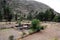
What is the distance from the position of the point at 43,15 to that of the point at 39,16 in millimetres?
1570

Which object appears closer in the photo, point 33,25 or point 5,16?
point 33,25

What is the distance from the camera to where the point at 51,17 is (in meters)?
43.1

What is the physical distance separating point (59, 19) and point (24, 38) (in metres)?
20.7

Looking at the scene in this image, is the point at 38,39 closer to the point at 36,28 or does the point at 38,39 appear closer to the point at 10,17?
the point at 36,28

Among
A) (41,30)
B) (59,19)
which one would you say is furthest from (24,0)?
(41,30)

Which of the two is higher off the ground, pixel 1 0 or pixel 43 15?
pixel 1 0

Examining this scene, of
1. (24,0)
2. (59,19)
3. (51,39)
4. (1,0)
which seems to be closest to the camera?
(51,39)

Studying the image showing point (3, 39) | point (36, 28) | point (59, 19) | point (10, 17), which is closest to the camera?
point (3, 39)

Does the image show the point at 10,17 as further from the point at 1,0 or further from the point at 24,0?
the point at 24,0

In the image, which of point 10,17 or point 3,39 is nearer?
point 3,39

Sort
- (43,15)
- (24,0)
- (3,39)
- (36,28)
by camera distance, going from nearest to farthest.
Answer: (3,39)
(36,28)
(43,15)
(24,0)

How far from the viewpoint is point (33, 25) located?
68.5 ft

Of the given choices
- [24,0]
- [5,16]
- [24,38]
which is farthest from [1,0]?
[24,0]

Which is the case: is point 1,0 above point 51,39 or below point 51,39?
above
